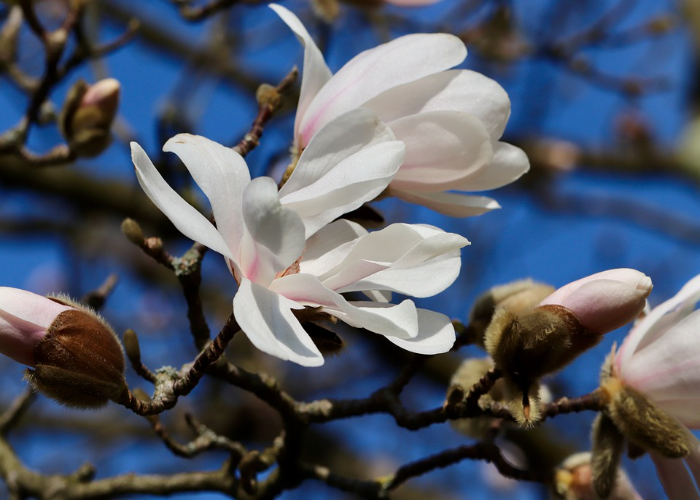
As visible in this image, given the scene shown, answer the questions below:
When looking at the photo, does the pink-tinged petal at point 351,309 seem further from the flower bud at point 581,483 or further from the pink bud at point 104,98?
the pink bud at point 104,98

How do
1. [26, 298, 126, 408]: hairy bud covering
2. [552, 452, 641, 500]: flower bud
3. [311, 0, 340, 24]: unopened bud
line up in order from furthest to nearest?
[311, 0, 340, 24]: unopened bud → [552, 452, 641, 500]: flower bud → [26, 298, 126, 408]: hairy bud covering

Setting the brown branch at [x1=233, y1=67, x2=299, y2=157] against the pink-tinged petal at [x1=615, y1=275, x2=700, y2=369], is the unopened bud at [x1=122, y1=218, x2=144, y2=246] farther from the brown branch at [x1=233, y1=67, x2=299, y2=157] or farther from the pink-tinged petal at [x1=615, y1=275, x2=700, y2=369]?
the pink-tinged petal at [x1=615, y1=275, x2=700, y2=369]

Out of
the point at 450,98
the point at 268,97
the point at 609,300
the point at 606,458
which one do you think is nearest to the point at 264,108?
the point at 268,97

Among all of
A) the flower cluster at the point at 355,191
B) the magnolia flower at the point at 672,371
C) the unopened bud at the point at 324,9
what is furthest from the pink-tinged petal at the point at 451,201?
the unopened bud at the point at 324,9

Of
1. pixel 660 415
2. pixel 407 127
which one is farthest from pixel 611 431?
pixel 407 127

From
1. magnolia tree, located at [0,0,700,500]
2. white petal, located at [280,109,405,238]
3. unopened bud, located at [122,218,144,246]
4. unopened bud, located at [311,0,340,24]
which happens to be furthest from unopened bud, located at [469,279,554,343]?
unopened bud, located at [311,0,340,24]

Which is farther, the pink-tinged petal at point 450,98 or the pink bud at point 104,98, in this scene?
the pink bud at point 104,98

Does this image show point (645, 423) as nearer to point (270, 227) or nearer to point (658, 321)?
point (658, 321)
